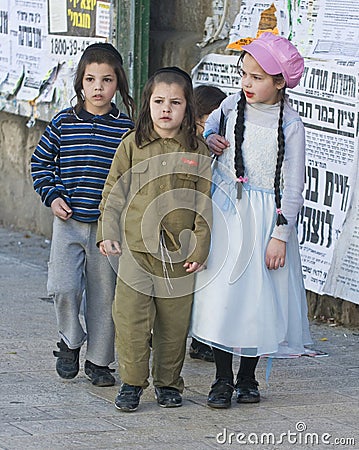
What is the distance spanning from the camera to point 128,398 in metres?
4.98

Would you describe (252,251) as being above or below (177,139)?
below

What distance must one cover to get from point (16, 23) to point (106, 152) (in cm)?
456

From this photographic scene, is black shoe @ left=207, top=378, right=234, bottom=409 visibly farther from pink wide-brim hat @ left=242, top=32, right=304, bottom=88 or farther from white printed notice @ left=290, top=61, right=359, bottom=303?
white printed notice @ left=290, top=61, right=359, bottom=303

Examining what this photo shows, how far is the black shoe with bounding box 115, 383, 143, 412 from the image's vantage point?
4.96 m

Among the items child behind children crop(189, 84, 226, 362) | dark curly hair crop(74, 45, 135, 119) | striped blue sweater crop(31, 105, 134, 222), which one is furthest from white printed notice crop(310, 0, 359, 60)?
striped blue sweater crop(31, 105, 134, 222)

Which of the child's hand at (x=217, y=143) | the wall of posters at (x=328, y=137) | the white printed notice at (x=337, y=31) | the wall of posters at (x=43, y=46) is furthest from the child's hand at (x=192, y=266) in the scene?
the wall of posters at (x=43, y=46)

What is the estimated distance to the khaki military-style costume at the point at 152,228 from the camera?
4.90 m

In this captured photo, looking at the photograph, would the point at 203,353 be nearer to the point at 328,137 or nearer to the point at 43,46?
the point at 328,137

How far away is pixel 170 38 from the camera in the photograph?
8.02 m

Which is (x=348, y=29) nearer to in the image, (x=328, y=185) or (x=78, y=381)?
(x=328, y=185)

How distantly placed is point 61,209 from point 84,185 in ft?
0.54

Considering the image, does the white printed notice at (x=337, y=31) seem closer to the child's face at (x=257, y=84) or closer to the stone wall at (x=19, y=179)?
the child's face at (x=257, y=84)

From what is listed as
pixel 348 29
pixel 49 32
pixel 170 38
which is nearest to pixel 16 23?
pixel 49 32

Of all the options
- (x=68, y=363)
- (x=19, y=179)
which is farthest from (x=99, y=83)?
(x=19, y=179)
